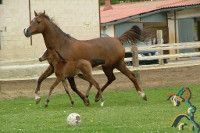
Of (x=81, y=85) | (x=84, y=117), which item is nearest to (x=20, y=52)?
(x=81, y=85)

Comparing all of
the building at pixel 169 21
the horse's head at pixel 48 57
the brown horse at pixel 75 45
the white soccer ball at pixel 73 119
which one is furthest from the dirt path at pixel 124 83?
the white soccer ball at pixel 73 119

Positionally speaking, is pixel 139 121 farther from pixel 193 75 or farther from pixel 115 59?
pixel 193 75

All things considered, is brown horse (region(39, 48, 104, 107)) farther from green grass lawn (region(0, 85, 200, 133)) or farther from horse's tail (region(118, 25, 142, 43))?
horse's tail (region(118, 25, 142, 43))

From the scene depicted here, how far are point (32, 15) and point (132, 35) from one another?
311 inches

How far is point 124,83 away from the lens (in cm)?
2100

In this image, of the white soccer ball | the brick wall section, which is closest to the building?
the brick wall section

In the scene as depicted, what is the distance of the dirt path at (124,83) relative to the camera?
19.5 m

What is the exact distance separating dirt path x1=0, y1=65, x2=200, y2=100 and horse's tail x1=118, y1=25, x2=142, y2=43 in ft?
11.3

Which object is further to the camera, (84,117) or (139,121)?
(84,117)

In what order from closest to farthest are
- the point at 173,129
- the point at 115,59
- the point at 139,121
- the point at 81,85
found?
the point at 173,129 < the point at 139,121 < the point at 115,59 < the point at 81,85

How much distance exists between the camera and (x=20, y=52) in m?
23.7

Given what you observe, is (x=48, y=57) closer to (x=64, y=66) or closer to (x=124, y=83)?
(x=64, y=66)

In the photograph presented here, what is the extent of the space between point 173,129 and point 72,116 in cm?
186

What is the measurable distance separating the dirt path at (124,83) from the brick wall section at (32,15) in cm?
197
